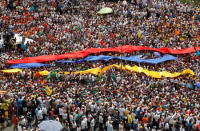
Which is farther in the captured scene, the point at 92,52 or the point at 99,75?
the point at 92,52

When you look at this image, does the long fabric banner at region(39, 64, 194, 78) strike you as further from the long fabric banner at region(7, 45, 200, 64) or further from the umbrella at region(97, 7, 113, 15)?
the umbrella at region(97, 7, 113, 15)

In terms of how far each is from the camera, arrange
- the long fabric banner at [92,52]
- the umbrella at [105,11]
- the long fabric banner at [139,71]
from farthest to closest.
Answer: the umbrella at [105,11]
the long fabric banner at [92,52]
the long fabric banner at [139,71]

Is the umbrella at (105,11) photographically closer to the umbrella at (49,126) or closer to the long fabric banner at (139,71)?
the long fabric banner at (139,71)

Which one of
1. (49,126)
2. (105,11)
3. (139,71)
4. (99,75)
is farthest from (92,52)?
(49,126)

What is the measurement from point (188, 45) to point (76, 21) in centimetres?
1335

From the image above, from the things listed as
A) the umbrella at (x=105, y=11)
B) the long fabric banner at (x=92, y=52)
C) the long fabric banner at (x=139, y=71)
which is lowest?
the long fabric banner at (x=139, y=71)

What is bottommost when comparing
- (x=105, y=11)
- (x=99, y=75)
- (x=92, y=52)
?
(x=99, y=75)

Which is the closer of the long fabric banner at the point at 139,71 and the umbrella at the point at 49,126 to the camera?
the umbrella at the point at 49,126

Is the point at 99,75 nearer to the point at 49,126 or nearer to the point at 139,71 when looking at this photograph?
the point at 139,71

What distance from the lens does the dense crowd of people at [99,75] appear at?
24.5 meters

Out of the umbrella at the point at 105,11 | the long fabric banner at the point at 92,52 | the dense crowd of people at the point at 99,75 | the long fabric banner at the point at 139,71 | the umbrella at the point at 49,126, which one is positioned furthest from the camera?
the umbrella at the point at 105,11

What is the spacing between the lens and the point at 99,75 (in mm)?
30641

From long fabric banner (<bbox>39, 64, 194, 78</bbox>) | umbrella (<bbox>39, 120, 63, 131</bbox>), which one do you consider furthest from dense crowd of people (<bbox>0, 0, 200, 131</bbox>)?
umbrella (<bbox>39, 120, 63, 131</bbox>)

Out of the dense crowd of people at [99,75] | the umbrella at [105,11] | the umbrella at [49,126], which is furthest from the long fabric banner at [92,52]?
the umbrella at [49,126]
